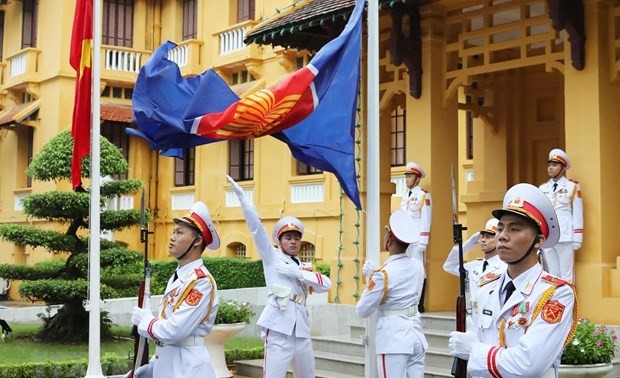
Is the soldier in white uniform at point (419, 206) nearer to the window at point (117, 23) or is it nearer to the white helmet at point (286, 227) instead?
the white helmet at point (286, 227)

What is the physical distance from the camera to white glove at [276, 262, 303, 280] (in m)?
9.98

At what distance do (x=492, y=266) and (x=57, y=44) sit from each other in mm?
24351

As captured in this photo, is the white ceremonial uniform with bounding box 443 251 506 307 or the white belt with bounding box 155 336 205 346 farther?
the white ceremonial uniform with bounding box 443 251 506 307

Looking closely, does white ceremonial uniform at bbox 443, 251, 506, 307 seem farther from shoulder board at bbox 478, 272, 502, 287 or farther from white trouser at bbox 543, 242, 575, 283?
shoulder board at bbox 478, 272, 502, 287

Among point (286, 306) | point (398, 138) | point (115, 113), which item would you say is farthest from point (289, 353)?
point (115, 113)

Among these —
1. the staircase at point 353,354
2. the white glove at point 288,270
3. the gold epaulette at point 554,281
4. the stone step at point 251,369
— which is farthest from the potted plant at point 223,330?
the gold epaulette at point 554,281

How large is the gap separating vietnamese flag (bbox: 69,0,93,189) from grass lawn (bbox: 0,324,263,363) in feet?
12.7

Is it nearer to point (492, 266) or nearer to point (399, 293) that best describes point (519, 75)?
point (492, 266)

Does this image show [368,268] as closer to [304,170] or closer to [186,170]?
[304,170]

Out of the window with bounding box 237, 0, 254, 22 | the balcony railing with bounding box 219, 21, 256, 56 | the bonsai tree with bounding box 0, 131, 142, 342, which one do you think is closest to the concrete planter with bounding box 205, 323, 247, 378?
the bonsai tree with bounding box 0, 131, 142, 342

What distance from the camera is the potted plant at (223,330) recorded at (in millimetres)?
14133

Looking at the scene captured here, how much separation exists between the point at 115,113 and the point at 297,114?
22.5m

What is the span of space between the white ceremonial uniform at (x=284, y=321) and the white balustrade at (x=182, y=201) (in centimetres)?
2136

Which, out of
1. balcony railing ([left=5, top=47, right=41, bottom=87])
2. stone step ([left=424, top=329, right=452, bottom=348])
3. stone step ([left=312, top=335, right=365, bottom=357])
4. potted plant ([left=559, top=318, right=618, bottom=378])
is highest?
balcony railing ([left=5, top=47, right=41, bottom=87])
